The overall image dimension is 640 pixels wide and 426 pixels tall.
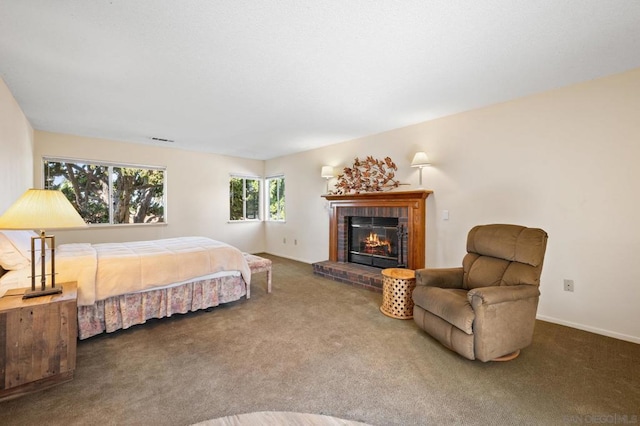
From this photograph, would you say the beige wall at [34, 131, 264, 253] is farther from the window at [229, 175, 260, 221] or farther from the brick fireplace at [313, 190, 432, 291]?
the brick fireplace at [313, 190, 432, 291]

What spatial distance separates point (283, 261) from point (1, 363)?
14.9ft

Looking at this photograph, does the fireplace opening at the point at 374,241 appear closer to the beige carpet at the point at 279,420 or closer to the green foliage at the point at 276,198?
the green foliage at the point at 276,198

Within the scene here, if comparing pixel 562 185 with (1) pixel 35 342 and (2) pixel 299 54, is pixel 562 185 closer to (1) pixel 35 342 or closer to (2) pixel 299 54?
(2) pixel 299 54

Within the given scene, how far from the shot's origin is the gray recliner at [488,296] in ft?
6.93

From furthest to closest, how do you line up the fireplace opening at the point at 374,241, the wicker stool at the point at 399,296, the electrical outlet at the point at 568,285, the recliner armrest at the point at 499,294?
1. the fireplace opening at the point at 374,241
2. the wicker stool at the point at 399,296
3. the electrical outlet at the point at 568,285
4. the recliner armrest at the point at 499,294

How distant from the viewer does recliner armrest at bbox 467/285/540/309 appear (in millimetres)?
2102

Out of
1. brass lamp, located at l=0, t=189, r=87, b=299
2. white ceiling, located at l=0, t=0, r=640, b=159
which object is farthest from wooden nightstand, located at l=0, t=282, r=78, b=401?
white ceiling, located at l=0, t=0, r=640, b=159

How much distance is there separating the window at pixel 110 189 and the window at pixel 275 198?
7.93 feet

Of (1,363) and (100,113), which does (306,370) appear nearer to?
(1,363)

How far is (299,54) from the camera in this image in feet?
7.49

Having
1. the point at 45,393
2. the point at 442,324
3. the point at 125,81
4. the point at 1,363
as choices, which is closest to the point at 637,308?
the point at 442,324

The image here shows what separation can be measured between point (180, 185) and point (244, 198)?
1551 mm

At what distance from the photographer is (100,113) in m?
A: 3.68

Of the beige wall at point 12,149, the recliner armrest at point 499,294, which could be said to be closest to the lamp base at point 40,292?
the beige wall at point 12,149
